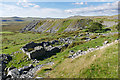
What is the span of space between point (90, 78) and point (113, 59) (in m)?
4.03

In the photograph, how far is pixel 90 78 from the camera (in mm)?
10531

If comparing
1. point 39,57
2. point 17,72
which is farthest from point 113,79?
point 39,57

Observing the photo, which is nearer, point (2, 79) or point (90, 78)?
point (90, 78)

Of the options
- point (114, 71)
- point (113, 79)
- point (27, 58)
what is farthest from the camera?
point (27, 58)

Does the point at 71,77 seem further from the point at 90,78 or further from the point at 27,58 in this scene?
the point at 27,58

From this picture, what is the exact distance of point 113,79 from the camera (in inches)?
372

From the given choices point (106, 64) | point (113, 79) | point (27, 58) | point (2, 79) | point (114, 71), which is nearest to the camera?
point (113, 79)

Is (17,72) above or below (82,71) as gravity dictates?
below

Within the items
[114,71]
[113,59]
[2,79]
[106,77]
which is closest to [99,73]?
[106,77]

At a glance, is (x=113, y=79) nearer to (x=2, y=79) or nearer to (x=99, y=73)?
(x=99, y=73)

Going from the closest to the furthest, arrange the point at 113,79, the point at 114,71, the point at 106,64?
the point at 113,79, the point at 114,71, the point at 106,64

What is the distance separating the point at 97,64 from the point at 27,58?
66.5ft

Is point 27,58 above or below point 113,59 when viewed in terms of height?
below

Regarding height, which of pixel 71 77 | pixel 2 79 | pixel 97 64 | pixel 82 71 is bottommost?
pixel 2 79
